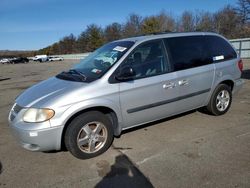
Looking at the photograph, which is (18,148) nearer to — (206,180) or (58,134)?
(58,134)

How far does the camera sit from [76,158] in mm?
4320

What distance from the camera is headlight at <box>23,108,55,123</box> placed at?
12.7 ft

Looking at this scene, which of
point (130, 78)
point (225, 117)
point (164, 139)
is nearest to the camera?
point (130, 78)

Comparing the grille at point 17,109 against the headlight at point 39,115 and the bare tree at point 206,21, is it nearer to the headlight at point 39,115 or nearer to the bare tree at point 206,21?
the headlight at point 39,115

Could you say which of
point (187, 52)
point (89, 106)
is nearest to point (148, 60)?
point (187, 52)

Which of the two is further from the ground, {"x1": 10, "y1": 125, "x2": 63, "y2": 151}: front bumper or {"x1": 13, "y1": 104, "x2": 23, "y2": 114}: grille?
{"x1": 13, "y1": 104, "x2": 23, "y2": 114}: grille

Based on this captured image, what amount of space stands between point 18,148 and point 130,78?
2.38 m

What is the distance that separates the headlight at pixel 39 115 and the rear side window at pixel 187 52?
7.78ft

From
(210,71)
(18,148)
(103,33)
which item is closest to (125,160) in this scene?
(18,148)

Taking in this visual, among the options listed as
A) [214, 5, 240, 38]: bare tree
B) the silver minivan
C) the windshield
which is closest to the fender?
the silver minivan

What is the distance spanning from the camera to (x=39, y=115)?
390cm

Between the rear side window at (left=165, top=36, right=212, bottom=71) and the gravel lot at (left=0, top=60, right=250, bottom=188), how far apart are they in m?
1.25

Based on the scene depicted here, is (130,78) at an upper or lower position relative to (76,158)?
upper

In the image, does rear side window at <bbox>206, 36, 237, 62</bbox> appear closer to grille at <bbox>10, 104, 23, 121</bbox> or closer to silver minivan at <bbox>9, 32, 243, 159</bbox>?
silver minivan at <bbox>9, 32, 243, 159</bbox>
